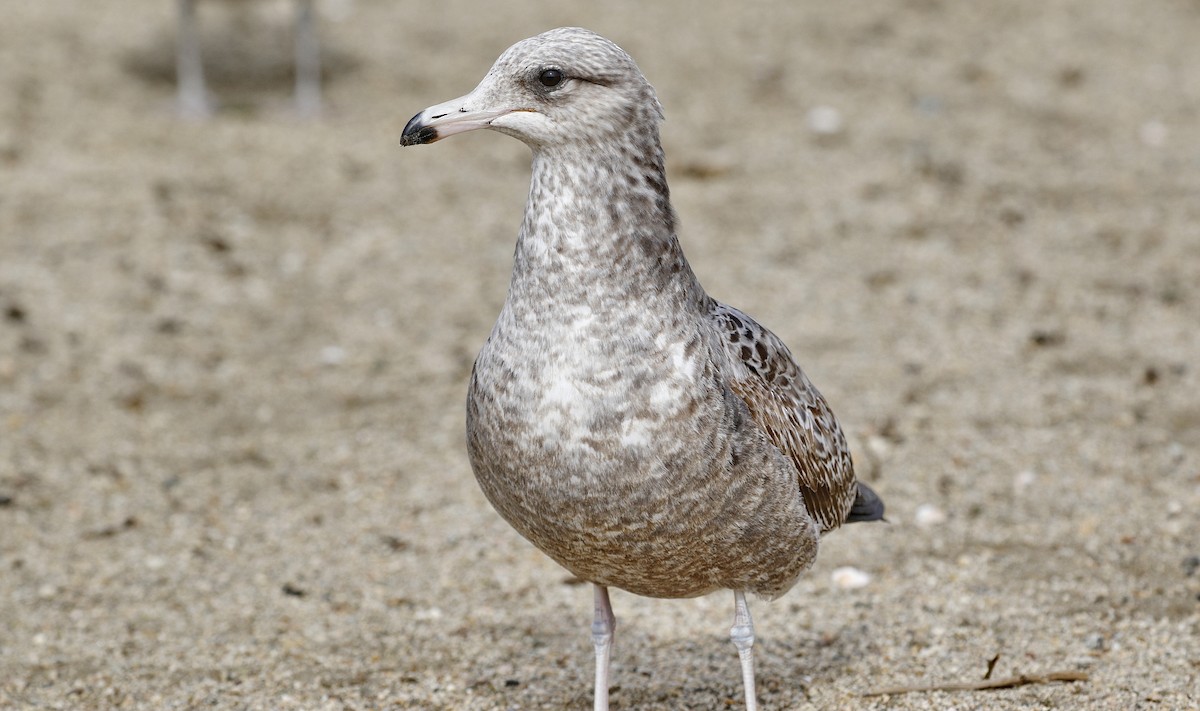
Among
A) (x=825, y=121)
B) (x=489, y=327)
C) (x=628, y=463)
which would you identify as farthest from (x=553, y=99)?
(x=825, y=121)

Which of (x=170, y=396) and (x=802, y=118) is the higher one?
(x=802, y=118)

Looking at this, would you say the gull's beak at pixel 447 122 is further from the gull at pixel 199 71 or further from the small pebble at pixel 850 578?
the gull at pixel 199 71

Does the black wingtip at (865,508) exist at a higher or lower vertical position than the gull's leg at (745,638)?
higher

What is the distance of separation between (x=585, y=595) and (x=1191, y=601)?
1992mm

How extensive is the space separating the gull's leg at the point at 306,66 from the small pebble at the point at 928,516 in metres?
5.48

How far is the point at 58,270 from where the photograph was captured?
7457 mm

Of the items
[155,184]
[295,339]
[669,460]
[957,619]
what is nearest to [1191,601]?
[957,619]

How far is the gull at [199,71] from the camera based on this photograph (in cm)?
949

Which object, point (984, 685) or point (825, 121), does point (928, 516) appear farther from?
point (825, 121)

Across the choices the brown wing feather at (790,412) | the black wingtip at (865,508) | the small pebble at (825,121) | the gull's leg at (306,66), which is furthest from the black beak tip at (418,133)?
the gull's leg at (306,66)

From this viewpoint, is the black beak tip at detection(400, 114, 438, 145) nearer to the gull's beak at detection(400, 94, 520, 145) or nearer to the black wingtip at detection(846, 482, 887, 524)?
the gull's beak at detection(400, 94, 520, 145)

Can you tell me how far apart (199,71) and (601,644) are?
7.11 metres

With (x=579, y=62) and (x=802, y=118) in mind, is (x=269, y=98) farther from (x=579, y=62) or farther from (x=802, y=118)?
(x=579, y=62)

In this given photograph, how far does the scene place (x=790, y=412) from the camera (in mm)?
3707
